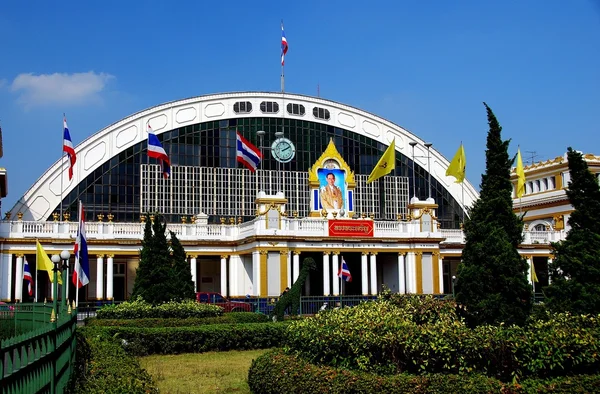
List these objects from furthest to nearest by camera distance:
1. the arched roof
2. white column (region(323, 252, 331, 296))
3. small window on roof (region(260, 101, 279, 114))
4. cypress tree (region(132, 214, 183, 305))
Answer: small window on roof (region(260, 101, 279, 114))
the arched roof
white column (region(323, 252, 331, 296))
cypress tree (region(132, 214, 183, 305))

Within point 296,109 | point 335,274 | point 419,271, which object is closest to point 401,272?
point 419,271

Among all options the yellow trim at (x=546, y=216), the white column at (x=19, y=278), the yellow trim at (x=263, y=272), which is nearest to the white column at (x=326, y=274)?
the yellow trim at (x=263, y=272)

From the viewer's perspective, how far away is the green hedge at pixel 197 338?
23.0 meters

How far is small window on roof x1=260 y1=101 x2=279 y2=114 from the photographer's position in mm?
56594

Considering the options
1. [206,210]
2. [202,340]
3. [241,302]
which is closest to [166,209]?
[206,210]

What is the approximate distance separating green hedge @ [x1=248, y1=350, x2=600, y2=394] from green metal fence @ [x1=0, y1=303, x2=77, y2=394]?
13.9 feet

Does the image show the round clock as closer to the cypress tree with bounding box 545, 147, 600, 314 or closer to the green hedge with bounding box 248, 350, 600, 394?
the cypress tree with bounding box 545, 147, 600, 314

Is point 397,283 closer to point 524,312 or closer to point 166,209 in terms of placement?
point 166,209

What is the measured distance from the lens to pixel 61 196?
1919 inches

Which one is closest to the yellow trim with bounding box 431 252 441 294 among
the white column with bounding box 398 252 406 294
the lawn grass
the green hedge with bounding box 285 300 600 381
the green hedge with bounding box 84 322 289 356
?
the white column with bounding box 398 252 406 294

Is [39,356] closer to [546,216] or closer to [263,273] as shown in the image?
[263,273]

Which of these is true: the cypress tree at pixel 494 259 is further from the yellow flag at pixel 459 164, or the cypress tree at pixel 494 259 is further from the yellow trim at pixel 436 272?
the yellow trim at pixel 436 272

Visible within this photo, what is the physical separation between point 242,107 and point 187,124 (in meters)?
4.76

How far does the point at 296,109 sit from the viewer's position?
57375 millimetres
